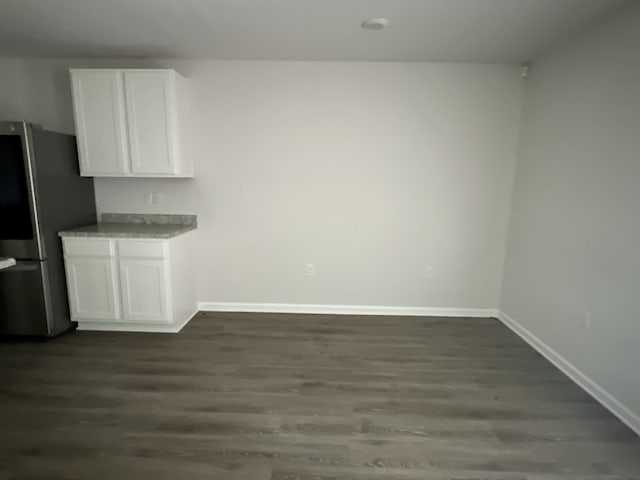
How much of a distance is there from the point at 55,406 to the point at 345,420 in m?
1.81

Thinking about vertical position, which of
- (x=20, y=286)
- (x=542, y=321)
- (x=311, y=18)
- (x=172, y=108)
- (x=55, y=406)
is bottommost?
(x=55, y=406)

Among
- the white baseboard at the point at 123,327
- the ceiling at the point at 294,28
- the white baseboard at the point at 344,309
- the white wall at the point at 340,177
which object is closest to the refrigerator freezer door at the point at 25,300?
the white baseboard at the point at 123,327

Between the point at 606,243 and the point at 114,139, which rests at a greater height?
the point at 114,139

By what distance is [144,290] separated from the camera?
310 centimetres

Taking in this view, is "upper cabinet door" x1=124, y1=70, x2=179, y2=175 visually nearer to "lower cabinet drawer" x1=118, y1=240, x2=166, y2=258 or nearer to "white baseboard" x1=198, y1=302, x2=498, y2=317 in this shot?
"lower cabinet drawer" x1=118, y1=240, x2=166, y2=258

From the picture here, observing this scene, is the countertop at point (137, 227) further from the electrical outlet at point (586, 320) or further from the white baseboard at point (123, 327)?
the electrical outlet at point (586, 320)

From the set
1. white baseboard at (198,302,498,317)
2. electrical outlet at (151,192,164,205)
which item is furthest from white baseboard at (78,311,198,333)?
electrical outlet at (151,192,164,205)

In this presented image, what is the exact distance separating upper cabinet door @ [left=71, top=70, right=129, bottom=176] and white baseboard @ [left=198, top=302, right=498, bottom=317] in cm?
162

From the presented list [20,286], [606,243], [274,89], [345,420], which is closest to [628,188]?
[606,243]

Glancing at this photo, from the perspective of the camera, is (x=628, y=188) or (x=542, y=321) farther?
(x=542, y=321)

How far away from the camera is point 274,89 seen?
339cm

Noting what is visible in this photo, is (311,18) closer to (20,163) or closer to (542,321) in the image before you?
(20,163)

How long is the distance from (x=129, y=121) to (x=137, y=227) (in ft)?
3.16

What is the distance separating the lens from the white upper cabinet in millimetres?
3047
